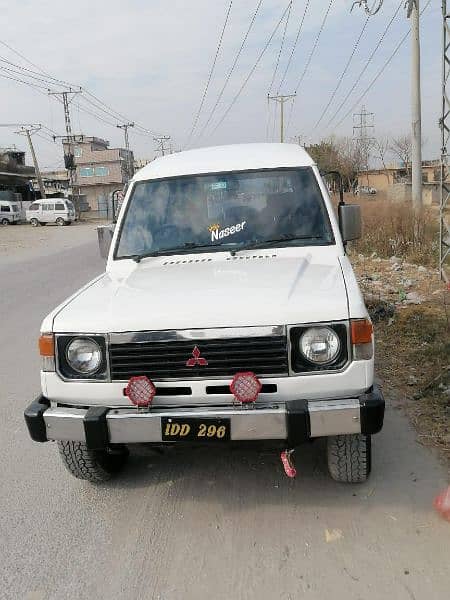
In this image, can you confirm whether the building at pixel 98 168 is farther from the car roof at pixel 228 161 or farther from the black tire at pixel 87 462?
the black tire at pixel 87 462

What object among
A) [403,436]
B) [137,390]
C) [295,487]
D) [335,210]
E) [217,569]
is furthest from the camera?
[335,210]

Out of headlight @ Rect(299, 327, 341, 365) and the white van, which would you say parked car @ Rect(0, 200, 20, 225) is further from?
headlight @ Rect(299, 327, 341, 365)

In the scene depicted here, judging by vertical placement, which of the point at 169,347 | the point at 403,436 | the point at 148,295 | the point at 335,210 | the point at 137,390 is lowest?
the point at 403,436

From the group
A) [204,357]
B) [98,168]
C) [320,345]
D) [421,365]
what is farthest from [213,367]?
[98,168]

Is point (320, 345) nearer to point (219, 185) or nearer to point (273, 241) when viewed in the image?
point (273, 241)

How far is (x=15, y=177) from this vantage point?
5825 centimetres

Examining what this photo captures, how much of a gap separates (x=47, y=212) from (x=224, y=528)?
45.2 m

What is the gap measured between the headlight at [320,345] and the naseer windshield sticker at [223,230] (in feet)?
5.01

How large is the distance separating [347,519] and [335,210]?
2305 millimetres

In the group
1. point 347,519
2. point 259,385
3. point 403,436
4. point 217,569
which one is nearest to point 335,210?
point 403,436

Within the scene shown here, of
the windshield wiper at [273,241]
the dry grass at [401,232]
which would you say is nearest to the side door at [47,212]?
the dry grass at [401,232]

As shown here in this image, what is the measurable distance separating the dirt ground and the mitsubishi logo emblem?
1.83 m

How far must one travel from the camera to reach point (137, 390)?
9.78 ft

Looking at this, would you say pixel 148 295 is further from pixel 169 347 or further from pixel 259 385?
pixel 259 385
